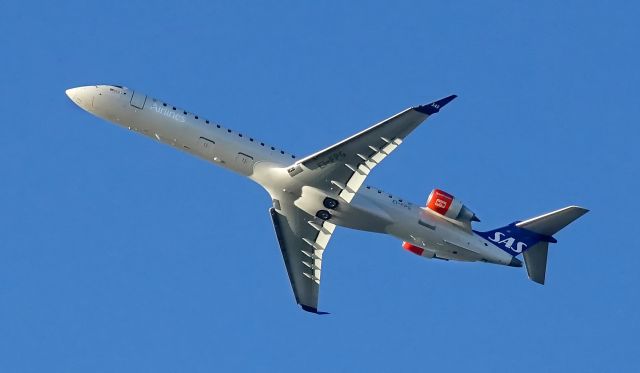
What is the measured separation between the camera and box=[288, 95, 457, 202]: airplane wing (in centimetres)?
5403

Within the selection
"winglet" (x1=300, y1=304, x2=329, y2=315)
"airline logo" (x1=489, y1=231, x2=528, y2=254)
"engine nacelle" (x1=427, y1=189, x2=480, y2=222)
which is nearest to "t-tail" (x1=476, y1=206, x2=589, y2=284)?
"airline logo" (x1=489, y1=231, x2=528, y2=254)

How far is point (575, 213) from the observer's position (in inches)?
2416

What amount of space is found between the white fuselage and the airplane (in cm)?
5

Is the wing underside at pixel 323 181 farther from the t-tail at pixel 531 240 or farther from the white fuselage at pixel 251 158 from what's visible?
the t-tail at pixel 531 240

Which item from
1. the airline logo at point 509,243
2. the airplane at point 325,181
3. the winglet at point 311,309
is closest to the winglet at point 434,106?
the airplane at point 325,181

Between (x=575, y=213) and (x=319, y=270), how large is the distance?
51.5ft

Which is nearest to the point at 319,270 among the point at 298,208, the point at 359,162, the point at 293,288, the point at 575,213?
the point at 293,288

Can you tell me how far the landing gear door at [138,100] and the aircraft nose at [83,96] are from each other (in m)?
2.25

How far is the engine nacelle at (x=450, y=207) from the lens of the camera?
60.3 meters

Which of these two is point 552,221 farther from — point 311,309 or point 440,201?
point 311,309

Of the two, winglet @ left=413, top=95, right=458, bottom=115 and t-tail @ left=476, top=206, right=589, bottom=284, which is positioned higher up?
winglet @ left=413, top=95, right=458, bottom=115

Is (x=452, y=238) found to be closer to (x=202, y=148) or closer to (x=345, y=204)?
(x=345, y=204)

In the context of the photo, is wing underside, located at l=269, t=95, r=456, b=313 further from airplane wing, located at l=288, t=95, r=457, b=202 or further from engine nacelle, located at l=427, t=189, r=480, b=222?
engine nacelle, located at l=427, t=189, r=480, b=222

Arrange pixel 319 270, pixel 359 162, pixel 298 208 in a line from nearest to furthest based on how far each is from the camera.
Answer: pixel 359 162
pixel 298 208
pixel 319 270
